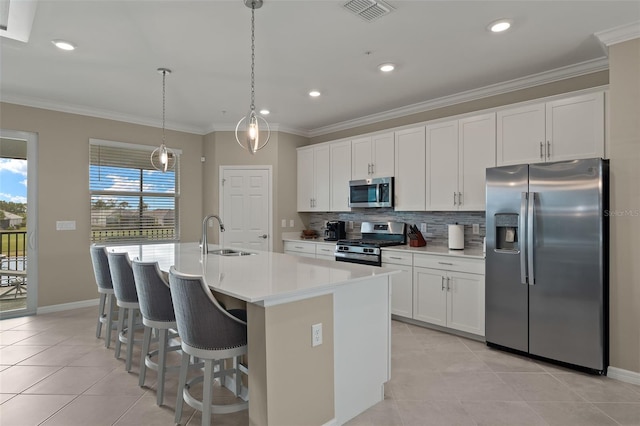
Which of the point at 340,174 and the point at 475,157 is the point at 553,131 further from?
the point at 340,174

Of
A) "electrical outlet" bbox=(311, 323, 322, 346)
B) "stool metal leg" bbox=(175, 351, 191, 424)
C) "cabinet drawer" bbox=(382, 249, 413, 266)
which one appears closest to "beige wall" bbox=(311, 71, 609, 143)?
"cabinet drawer" bbox=(382, 249, 413, 266)

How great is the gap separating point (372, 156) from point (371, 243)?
3.88 ft

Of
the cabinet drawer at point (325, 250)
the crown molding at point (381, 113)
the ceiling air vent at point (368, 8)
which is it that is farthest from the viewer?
the cabinet drawer at point (325, 250)

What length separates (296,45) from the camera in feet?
10.0

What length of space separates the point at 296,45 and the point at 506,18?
1.60 meters

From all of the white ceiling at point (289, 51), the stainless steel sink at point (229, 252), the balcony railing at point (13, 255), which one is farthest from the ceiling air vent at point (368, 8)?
the balcony railing at point (13, 255)

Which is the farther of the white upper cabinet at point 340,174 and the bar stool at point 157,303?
the white upper cabinet at point 340,174

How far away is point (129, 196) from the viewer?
17.8 ft

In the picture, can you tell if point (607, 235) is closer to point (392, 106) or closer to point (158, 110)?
point (392, 106)

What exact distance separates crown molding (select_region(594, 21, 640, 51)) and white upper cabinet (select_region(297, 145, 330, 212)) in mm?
3413

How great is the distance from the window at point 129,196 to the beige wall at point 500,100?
3.10 metres

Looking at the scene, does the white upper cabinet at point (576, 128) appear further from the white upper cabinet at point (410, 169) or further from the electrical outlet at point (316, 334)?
the electrical outlet at point (316, 334)

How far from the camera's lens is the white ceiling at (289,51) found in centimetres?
255

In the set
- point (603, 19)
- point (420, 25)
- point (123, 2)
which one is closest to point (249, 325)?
point (123, 2)
